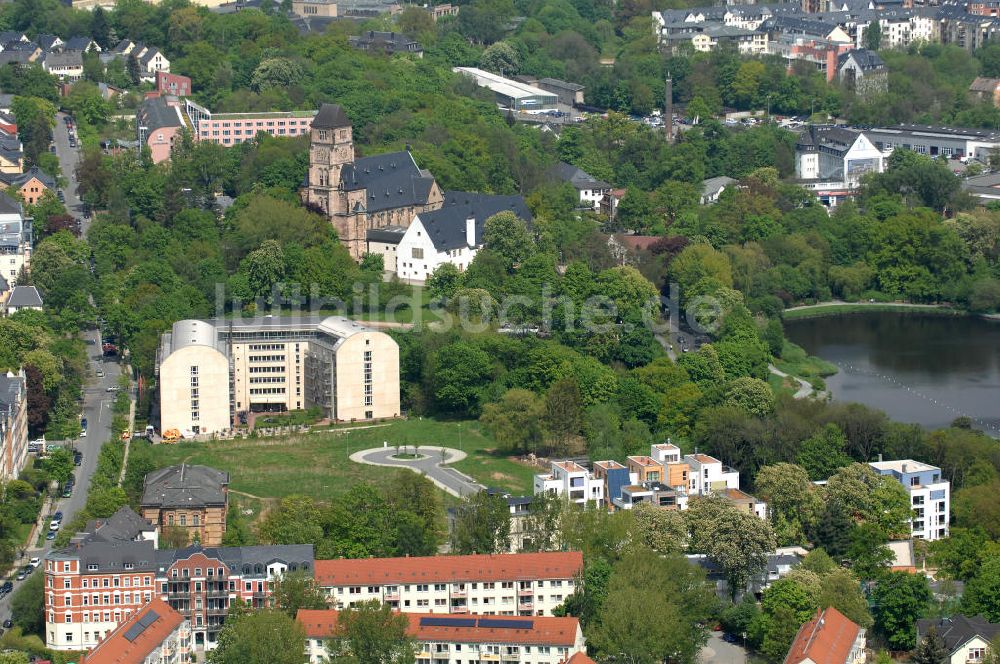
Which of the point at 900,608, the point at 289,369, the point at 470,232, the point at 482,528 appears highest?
the point at 470,232

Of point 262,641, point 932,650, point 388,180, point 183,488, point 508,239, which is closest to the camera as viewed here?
point 262,641

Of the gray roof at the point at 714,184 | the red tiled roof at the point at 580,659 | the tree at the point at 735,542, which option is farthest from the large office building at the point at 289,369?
the gray roof at the point at 714,184

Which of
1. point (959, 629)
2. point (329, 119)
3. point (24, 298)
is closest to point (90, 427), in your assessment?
point (24, 298)

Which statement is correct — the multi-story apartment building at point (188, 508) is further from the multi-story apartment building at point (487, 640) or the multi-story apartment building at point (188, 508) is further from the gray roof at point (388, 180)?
the gray roof at point (388, 180)

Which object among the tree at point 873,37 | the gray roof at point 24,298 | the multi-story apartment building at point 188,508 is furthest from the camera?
the tree at point 873,37

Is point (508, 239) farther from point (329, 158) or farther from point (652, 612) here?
point (652, 612)

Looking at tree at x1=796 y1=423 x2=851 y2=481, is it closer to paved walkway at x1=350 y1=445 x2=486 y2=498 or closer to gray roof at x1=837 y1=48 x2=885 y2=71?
paved walkway at x1=350 y1=445 x2=486 y2=498
